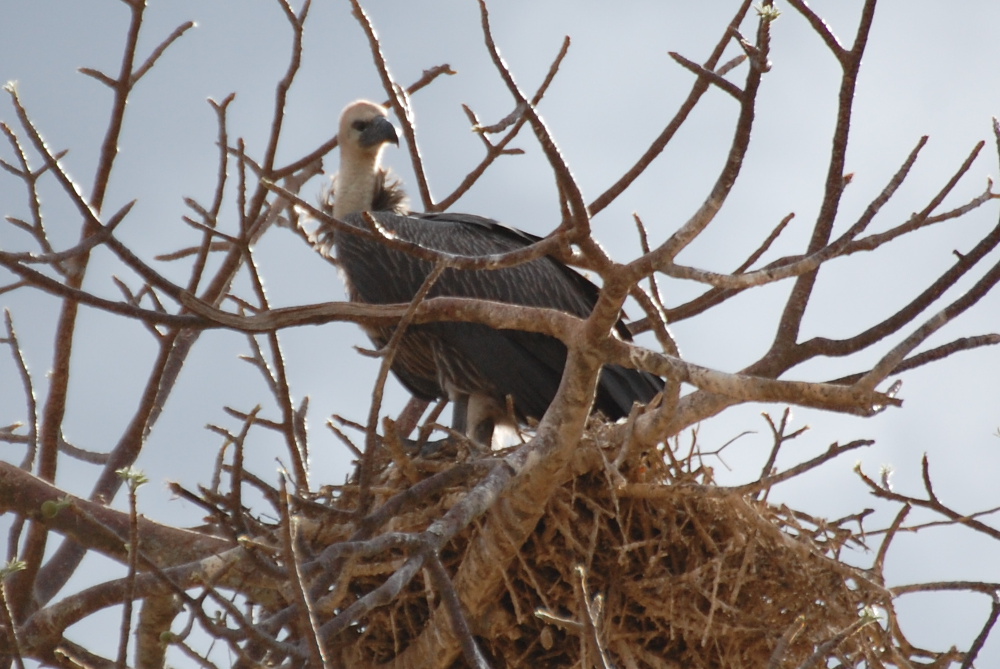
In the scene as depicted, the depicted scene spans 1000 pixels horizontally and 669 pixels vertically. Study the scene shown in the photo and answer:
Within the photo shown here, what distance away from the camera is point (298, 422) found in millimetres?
5477

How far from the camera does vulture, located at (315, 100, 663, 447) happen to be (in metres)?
6.08

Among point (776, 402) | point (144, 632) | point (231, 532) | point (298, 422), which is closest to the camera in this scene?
point (776, 402)

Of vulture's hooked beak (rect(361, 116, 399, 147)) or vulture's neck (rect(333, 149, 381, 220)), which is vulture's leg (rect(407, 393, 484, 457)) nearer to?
vulture's neck (rect(333, 149, 381, 220))

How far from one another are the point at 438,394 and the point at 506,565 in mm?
2487

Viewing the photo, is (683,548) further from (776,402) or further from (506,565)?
(776,402)

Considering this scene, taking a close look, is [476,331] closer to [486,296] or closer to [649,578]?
[486,296]

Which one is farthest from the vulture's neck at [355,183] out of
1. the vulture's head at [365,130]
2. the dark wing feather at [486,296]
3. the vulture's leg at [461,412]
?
the vulture's leg at [461,412]

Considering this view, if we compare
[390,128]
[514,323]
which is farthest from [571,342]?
[390,128]

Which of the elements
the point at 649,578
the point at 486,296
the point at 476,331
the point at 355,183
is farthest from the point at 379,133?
the point at 649,578

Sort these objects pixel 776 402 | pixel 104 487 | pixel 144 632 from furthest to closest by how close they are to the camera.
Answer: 1. pixel 104 487
2. pixel 144 632
3. pixel 776 402

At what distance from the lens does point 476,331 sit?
6.08 m

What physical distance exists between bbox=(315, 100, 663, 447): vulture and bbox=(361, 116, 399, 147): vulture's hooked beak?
42cm

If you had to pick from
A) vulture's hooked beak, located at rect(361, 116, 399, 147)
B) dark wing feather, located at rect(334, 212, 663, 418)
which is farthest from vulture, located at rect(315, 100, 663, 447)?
vulture's hooked beak, located at rect(361, 116, 399, 147)

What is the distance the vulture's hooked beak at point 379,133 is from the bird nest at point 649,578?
9.49ft
